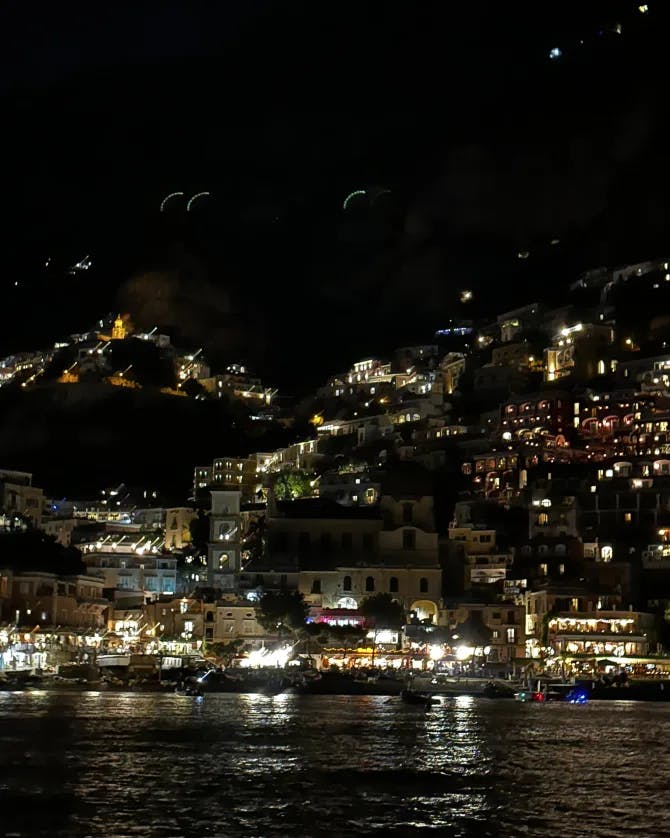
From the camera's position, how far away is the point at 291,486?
106 m

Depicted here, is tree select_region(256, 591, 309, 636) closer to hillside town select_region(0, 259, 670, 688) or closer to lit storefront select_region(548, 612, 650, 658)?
hillside town select_region(0, 259, 670, 688)

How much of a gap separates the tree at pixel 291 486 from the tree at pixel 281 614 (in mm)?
29684

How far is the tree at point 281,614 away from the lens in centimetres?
7506

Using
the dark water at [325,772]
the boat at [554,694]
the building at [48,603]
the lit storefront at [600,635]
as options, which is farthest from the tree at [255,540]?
the dark water at [325,772]

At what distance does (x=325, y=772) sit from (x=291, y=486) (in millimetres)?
71894

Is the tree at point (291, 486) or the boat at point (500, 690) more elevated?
the tree at point (291, 486)

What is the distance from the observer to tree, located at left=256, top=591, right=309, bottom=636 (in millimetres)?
75062

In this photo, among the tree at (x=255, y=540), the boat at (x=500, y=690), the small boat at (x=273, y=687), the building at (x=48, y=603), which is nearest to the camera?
the boat at (x=500, y=690)

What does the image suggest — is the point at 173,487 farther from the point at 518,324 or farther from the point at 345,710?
the point at 345,710

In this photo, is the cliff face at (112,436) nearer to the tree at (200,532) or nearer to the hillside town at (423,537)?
the hillside town at (423,537)

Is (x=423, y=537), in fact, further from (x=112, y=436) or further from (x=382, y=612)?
(x=112, y=436)

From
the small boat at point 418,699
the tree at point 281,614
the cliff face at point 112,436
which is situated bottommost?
the small boat at point 418,699

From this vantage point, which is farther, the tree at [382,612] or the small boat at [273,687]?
the tree at [382,612]

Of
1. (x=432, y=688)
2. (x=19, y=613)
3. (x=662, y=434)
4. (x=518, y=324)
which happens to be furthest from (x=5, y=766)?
(x=518, y=324)
